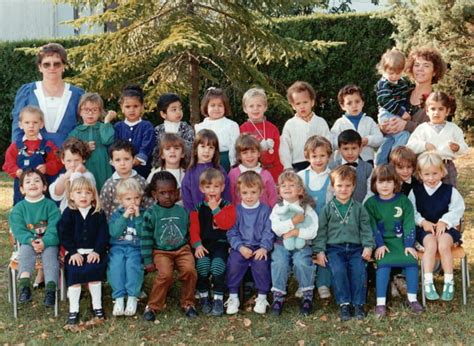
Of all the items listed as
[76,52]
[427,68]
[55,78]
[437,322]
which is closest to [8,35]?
[76,52]

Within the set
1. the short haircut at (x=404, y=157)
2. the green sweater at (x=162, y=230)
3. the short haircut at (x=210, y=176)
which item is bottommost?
the green sweater at (x=162, y=230)

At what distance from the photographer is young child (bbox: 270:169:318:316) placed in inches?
210

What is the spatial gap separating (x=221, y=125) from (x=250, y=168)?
562 millimetres

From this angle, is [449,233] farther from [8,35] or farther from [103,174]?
[8,35]

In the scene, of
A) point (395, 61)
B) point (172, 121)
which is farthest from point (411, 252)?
point (172, 121)

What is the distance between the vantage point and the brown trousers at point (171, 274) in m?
5.33

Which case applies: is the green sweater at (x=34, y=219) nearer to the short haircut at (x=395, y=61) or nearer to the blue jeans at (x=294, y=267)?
the blue jeans at (x=294, y=267)

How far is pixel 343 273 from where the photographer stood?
207 inches

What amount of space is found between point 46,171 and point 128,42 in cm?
264

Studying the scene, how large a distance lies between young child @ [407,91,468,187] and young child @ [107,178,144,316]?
230cm

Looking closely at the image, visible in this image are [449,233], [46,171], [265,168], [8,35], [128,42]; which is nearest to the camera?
[449,233]

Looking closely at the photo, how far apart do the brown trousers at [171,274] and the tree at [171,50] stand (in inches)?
109

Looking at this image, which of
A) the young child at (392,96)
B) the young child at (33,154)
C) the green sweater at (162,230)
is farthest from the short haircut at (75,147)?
the young child at (392,96)

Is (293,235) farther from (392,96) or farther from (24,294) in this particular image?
(24,294)
